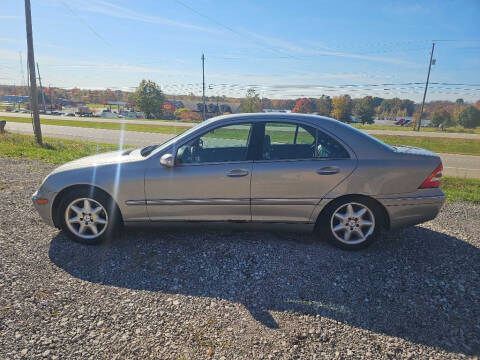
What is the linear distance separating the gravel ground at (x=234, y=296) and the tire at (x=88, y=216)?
0.52 feet

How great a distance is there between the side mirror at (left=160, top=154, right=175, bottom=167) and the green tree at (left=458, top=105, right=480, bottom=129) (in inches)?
2380

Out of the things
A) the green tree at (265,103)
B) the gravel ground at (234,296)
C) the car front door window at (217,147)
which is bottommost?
the gravel ground at (234,296)

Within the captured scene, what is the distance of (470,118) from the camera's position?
164 ft

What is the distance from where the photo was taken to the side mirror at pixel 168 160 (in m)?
3.49

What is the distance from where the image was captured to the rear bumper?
3.54 m

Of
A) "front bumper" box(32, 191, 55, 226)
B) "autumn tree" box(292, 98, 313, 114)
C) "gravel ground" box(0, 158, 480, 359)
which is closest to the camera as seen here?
"gravel ground" box(0, 158, 480, 359)

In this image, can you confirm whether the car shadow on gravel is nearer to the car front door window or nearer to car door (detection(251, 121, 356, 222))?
car door (detection(251, 121, 356, 222))

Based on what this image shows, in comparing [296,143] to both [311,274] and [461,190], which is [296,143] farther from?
[461,190]

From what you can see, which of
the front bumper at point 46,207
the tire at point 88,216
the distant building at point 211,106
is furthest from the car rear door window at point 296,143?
the distant building at point 211,106

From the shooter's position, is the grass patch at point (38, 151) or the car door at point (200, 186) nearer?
the car door at point (200, 186)

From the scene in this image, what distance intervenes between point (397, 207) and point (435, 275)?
0.79 m

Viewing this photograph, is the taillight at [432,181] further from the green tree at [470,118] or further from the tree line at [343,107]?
the green tree at [470,118]

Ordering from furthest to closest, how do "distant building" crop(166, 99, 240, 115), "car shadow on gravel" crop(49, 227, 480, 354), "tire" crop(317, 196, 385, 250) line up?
"distant building" crop(166, 99, 240, 115)
"tire" crop(317, 196, 385, 250)
"car shadow on gravel" crop(49, 227, 480, 354)

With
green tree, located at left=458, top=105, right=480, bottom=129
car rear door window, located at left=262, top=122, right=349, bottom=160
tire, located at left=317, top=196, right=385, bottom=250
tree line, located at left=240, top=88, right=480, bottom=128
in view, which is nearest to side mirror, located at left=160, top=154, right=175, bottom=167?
car rear door window, located at left=262, top=122, right=349, bottom=160
